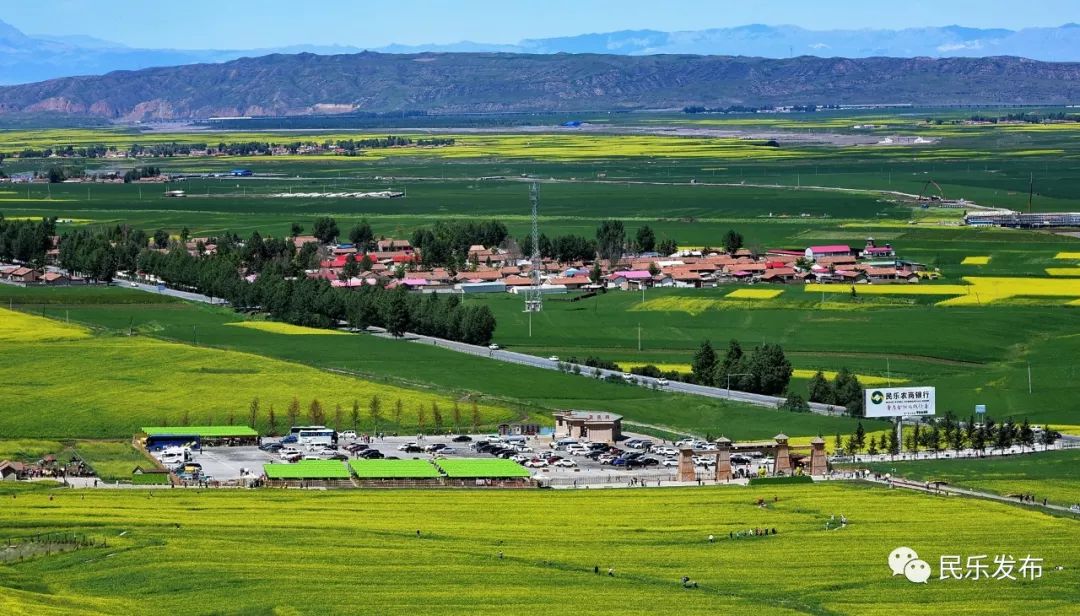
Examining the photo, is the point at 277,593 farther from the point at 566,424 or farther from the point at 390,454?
the point at 566,424

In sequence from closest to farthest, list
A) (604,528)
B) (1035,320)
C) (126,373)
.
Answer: (604,528) < (126,373) < (1035,320)

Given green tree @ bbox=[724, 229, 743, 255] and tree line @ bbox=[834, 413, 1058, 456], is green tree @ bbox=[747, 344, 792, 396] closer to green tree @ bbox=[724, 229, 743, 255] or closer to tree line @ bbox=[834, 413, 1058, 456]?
tree line @ bbox=[834, 413, 1058, 456]

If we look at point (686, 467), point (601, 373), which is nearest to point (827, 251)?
point (601, 373)

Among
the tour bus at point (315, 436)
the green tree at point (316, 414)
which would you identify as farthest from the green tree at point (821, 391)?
the tour bus at point (315, 436)

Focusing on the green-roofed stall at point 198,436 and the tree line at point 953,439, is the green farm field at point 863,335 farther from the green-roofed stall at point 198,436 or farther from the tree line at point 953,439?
the green-roofed stall at point 198,436

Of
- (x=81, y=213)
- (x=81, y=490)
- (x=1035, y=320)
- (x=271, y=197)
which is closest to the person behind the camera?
(x=81, y=490)

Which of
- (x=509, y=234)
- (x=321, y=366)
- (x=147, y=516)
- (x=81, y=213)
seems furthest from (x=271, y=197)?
(x=147, y=516)

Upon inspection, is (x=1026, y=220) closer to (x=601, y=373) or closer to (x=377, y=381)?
(x=601, y=373)

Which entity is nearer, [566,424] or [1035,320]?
[566,424]
